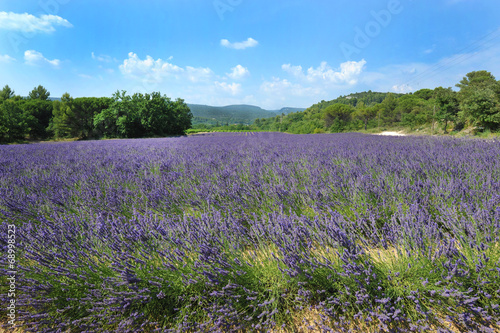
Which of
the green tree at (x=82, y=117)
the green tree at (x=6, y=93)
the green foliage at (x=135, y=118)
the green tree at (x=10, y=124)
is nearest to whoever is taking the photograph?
the green tree at (x=10, y=124)

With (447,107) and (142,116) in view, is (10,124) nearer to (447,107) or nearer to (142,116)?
(142,116)

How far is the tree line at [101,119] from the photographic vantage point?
2466 centimetres

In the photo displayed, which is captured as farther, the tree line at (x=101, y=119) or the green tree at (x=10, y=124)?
the tree line at (x=101, y=119)

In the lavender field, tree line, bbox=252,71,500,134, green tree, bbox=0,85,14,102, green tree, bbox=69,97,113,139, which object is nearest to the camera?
the lavender field

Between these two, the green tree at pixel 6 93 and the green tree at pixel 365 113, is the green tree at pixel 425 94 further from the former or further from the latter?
the green tree at pixel 6 93

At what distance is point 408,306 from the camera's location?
1.06 metres

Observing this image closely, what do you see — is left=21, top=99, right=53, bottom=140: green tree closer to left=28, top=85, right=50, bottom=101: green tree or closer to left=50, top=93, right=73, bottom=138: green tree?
left=50, top=93, right=73, bottom=138: green tree

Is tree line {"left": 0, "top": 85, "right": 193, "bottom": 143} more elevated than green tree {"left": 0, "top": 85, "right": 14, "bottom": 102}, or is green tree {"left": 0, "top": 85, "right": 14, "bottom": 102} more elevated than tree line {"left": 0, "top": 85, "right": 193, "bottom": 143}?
green tree {"left": 0, "top": 85, "right": 14, "bottom": 102}

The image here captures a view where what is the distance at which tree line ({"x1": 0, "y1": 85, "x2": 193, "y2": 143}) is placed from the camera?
2466cm

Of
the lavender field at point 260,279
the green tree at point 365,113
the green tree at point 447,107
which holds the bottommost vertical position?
the lavender field at point 260,279

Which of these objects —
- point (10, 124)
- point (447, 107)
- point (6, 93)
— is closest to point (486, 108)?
point (447, 107)

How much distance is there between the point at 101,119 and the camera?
1071 inches

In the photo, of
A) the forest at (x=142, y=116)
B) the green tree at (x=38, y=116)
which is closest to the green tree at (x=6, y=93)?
the forest at (x=142, y=116)

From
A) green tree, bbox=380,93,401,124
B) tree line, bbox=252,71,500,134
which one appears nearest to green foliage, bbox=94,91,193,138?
tree line, bbox=252,71,500,134
